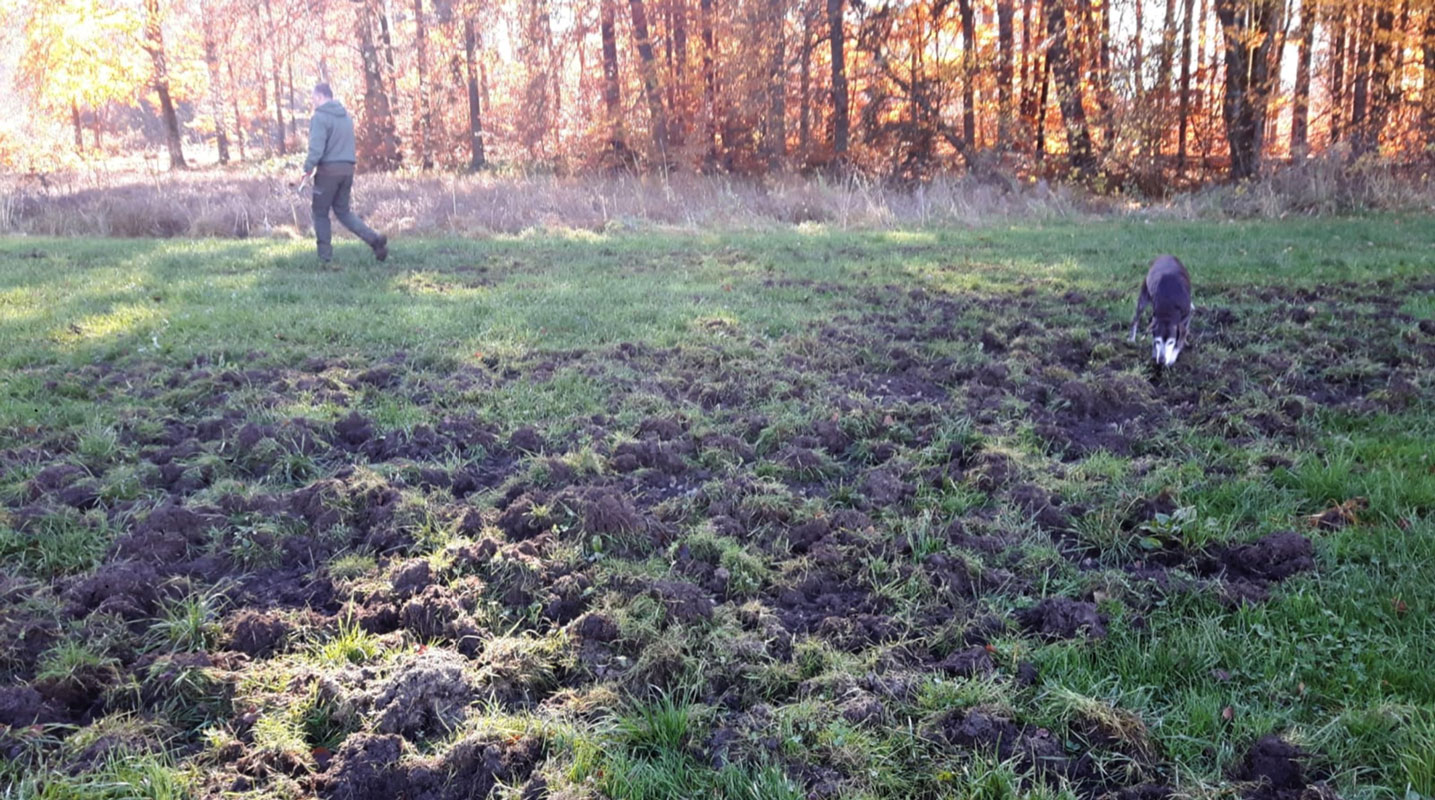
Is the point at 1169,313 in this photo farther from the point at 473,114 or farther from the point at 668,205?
the point at 473,114

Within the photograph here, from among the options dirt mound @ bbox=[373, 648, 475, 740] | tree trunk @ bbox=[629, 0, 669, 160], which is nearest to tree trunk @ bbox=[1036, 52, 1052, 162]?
tree trunk @ bbox=[629, 0, 669, 160]

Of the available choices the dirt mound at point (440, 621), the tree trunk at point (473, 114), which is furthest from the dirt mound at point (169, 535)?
the tree trunk at point (473, 114)

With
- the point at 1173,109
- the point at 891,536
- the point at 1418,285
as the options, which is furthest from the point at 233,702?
the point at 1173,109

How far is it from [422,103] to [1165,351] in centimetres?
2680

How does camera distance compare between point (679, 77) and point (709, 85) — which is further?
point (679, 77)

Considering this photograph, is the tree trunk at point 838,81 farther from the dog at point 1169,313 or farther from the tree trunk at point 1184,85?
the dog at point 1169,313

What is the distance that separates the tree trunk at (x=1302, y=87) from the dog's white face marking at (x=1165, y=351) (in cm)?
1320

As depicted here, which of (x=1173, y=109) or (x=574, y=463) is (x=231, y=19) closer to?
(x=1173, y=109)

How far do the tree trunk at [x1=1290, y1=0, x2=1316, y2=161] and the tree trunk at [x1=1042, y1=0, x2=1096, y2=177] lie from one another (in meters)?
3.90

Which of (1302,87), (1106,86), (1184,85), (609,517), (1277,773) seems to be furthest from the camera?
(1106,86)

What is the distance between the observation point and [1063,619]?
10.1 feet

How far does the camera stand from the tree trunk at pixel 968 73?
63.8 feet

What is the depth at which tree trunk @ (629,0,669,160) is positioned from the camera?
2189 cm

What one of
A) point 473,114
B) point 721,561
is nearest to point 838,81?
point 473,114
